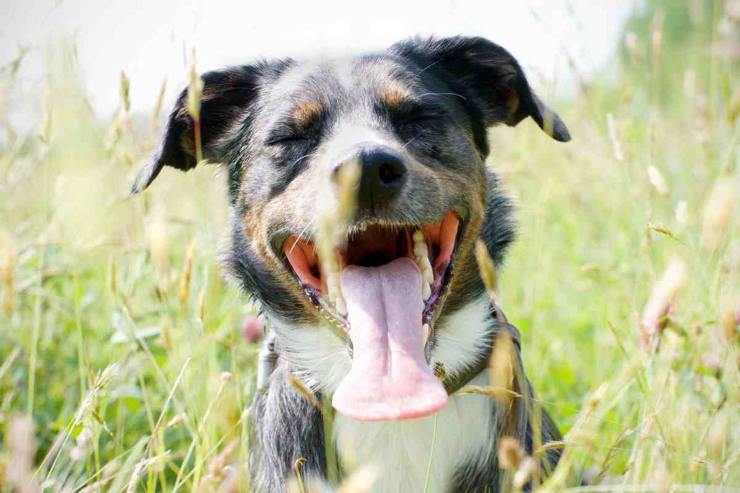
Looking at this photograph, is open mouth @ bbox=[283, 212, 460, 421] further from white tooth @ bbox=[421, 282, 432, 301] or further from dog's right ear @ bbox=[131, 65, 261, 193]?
dog's right ear @ bbox=[131, 65, 261, 193]

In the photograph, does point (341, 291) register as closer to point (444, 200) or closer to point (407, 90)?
point (444, 200)

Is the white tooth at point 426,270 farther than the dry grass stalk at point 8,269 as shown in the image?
Yes

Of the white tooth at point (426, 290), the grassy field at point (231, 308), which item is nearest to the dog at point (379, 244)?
the white tooth at point (426, 290)

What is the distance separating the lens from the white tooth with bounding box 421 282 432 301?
2490mm

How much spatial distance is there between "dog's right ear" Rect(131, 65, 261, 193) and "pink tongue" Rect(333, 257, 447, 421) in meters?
0.96

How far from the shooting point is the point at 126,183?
351cm

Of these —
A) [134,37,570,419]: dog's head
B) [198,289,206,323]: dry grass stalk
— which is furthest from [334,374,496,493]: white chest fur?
[198,289,206,323]: dry grass stalk

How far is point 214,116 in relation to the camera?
326cm

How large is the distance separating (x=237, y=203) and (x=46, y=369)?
53.6 inches

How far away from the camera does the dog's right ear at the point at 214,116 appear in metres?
3.00

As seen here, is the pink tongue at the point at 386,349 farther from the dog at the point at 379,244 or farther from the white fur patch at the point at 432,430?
the white fur patch at the point at 432,430

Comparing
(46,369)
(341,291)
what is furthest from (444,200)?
(46,369)

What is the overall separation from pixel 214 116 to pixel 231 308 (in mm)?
871

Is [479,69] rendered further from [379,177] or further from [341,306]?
[341,306]
